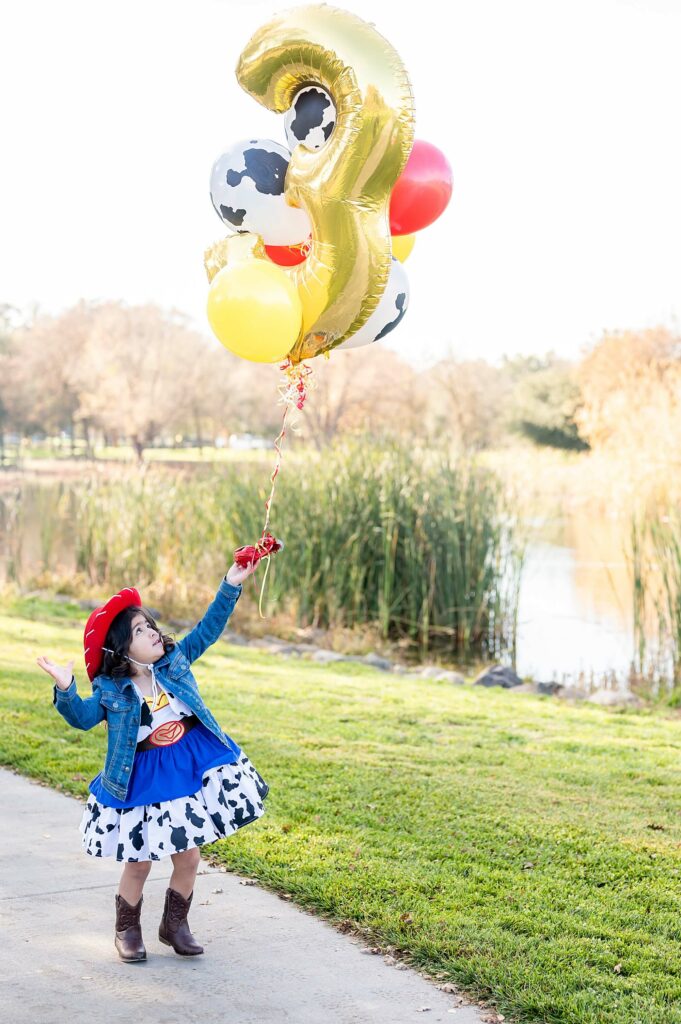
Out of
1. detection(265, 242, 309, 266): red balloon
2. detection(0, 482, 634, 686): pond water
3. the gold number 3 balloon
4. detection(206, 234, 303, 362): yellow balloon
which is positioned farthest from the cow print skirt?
detection(0, 482, 634, 686): pond water

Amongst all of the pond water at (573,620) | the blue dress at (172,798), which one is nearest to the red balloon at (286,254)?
the blue dress at (172,798)

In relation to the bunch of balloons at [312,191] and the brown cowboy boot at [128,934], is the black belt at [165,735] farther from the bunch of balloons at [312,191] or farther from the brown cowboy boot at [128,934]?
the bunch of balloons at [312,191]

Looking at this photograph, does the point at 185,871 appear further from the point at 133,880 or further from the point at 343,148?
the point at 343,148

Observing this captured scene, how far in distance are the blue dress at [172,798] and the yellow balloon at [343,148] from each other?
126 cm

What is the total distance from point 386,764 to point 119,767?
226cm

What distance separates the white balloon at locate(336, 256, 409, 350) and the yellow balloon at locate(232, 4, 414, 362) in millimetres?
138

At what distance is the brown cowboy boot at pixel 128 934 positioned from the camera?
2.92 metres

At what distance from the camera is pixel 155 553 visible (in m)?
11.2

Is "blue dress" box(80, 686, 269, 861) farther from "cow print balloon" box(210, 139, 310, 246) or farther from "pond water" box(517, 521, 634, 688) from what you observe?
"pond water" box(517, 521, 634, 688)

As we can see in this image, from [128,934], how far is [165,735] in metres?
0.52

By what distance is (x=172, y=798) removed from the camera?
115 inches

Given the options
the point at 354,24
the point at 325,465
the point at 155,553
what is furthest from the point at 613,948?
the point at 155,553

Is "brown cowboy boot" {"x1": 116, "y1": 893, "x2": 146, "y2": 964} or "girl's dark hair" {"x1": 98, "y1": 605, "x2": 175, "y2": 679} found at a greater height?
"girl's dark hair" {"x1": 98, "y1": 605, "x2": 175, "y2": 679}

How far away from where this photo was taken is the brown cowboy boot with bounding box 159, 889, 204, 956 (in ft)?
9.68
